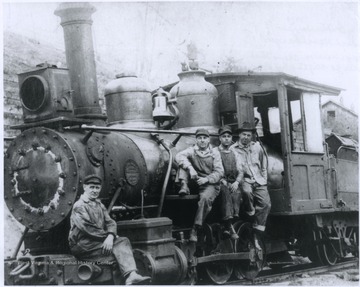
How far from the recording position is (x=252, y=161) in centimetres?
798

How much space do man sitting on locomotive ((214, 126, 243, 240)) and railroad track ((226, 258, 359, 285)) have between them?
874mm

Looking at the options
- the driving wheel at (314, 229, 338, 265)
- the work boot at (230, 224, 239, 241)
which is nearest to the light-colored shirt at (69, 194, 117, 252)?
the work boot at (230, 224, 239, 241)

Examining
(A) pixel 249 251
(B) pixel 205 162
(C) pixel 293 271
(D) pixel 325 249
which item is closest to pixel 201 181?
(B) pixel 205 162

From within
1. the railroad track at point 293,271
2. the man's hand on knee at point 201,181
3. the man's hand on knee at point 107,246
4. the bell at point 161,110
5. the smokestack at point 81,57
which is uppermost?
the smokestack at point 81,57

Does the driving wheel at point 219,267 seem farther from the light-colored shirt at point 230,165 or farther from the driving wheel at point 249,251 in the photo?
the light-colored shirt at point 230,165

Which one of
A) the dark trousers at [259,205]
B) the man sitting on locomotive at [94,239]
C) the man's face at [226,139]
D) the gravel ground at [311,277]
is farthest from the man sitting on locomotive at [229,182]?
the man sitting on locomotive at [94,239]

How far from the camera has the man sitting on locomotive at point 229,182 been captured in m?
7.52

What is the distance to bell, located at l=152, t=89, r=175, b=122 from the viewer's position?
7680mm

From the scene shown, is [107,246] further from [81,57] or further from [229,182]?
[229,182]

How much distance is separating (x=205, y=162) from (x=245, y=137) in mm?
913

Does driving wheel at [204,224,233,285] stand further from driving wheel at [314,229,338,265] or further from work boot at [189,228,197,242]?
driving wheel at [314,229,338,265]

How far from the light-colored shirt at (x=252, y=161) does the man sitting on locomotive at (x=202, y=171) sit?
1.99 feet

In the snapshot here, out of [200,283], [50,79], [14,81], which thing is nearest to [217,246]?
[200,283]

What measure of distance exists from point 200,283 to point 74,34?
340 centimetres
